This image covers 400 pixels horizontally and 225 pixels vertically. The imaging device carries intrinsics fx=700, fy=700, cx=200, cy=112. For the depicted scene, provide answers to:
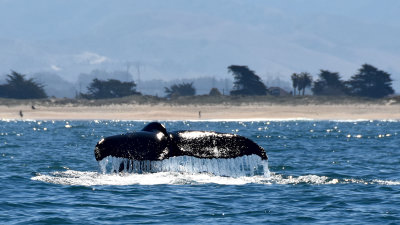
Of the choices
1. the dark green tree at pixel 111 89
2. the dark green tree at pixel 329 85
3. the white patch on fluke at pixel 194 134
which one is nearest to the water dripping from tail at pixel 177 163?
the white patch on fluke at pixel 194 134

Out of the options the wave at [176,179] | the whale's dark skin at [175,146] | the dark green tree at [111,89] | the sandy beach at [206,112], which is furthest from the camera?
the dark green tree at [111,89]

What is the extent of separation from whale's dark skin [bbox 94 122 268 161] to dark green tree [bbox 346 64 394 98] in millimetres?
114231

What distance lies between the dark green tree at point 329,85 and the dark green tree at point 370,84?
1736 mm

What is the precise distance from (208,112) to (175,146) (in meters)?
96.1

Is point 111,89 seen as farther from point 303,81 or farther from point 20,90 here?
point 303,81

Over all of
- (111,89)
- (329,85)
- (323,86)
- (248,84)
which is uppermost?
(248,84)

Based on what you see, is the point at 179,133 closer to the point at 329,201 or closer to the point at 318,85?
the point at 329,201

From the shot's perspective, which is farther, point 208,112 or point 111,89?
point 111,89

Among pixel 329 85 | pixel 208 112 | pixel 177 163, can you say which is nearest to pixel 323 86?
pixel 329 85

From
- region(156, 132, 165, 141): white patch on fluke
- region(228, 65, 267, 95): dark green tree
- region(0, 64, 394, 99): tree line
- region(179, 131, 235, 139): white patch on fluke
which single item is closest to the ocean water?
region(179, 131, 235, 139): white patch on fluke

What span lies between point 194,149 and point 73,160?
14129 millimetres

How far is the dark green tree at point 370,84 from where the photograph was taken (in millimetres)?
128375

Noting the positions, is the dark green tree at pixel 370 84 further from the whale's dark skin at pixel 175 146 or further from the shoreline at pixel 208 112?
the whale's dark skin at pixel 175 146

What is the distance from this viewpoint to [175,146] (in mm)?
17094
